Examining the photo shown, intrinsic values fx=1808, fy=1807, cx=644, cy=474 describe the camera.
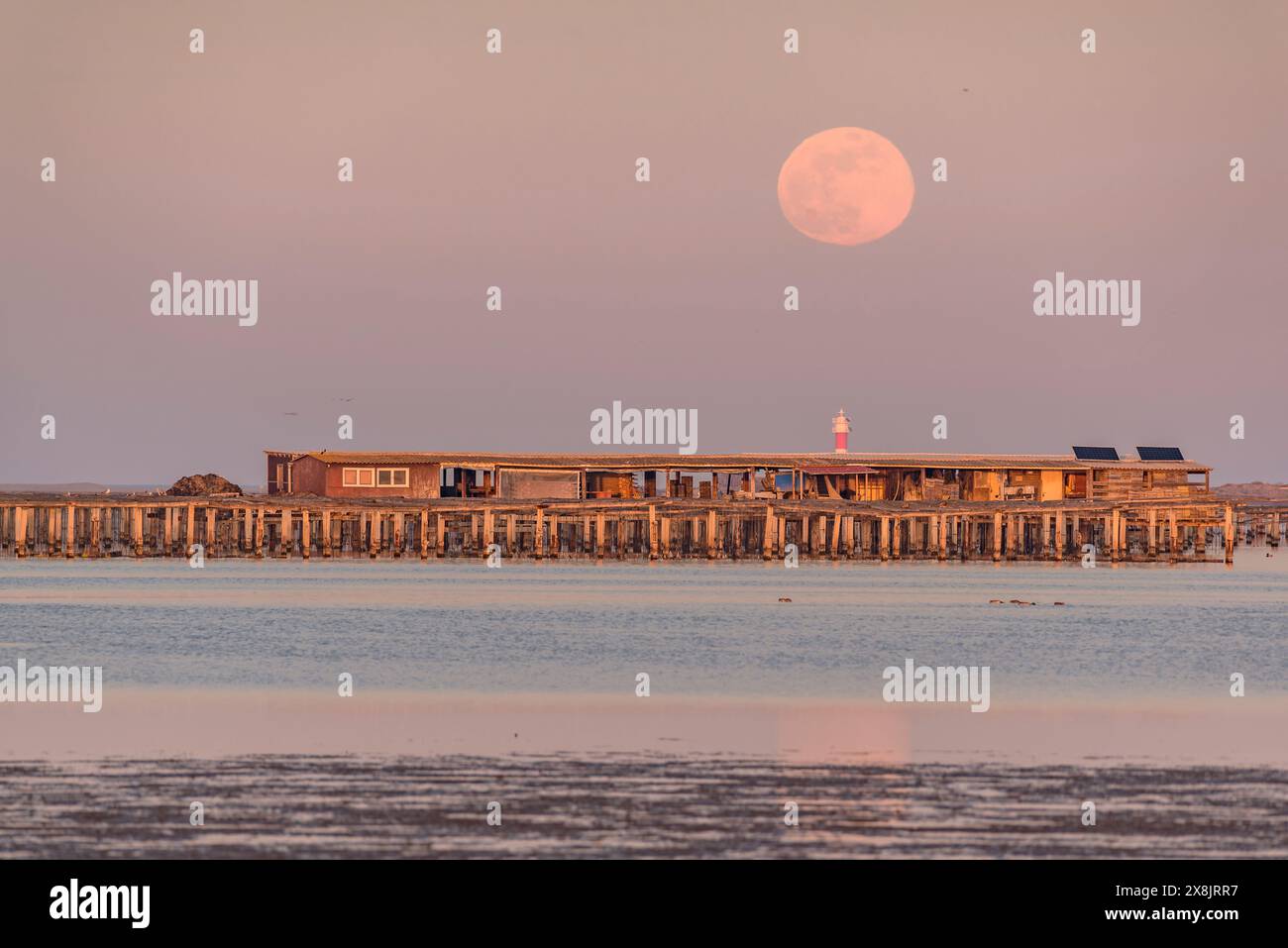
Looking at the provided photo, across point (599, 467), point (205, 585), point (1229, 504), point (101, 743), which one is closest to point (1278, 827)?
point (101, 743)

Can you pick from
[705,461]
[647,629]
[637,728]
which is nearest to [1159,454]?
[705,461]

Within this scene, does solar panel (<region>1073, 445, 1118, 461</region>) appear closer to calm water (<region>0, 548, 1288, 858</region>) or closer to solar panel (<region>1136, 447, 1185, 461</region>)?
solar panel (<region>1136, 447, 1185, 461</region>)

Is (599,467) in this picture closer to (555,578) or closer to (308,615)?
(555,578)

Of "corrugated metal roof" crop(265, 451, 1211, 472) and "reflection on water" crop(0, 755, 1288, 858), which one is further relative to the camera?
"corrugated metal roof" crop(265, 451, 1211, 472)

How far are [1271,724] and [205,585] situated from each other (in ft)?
155

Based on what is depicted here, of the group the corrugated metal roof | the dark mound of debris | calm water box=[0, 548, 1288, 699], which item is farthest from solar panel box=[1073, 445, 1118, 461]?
the dark mound of debris

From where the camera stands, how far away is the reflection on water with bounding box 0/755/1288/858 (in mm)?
16344

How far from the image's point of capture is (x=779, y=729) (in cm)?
2575

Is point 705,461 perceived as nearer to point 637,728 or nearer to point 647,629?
point 647,629

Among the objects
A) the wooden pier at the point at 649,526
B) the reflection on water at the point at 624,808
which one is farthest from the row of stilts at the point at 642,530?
the reflection on water at the point at 624,808

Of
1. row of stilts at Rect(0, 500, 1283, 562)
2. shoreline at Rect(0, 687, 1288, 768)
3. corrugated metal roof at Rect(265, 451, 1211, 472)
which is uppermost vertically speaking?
corrugated metal roof at Rect(265, 451, 1211, 472)

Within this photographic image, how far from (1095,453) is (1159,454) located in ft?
11.6

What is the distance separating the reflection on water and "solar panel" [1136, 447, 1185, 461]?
79.7 metres

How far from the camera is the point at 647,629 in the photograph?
4619cm
